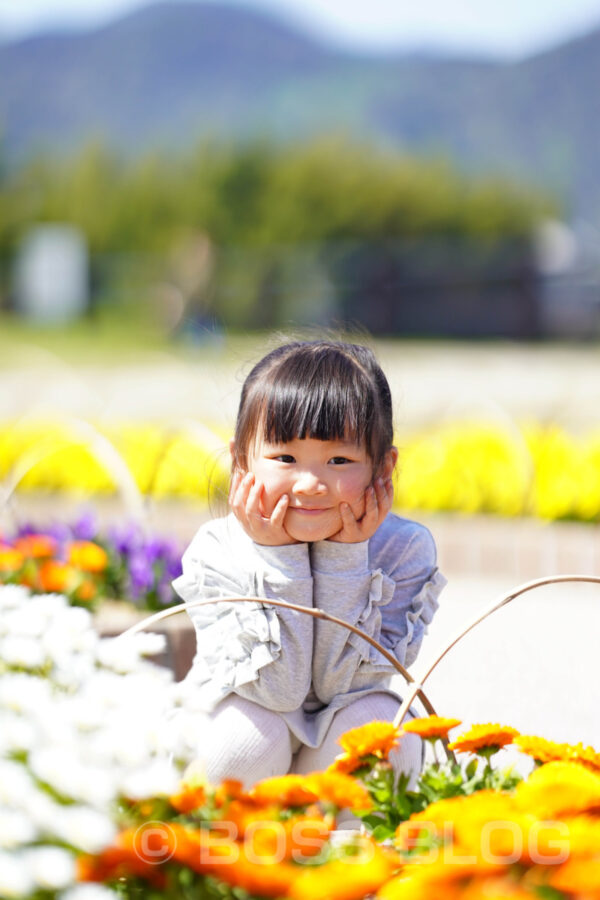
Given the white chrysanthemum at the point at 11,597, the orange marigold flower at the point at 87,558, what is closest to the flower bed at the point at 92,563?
the orange marigold flower at the point at 87,558

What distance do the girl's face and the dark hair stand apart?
0.02 m

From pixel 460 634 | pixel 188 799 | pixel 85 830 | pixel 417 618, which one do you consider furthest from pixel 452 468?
pixel 85 830

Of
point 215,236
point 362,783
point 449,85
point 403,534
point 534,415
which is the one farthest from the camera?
point 449,85

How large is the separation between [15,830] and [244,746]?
0.82 m

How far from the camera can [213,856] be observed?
1.03m

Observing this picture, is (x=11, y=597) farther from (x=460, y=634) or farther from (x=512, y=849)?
(x=512, y=849)

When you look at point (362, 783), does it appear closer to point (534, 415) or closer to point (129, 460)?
point (129, 460)

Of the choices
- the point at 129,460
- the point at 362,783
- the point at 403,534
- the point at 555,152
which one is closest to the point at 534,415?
the point at 129,460

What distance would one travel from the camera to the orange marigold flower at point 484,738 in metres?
1.37

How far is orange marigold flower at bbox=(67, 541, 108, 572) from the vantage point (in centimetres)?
282

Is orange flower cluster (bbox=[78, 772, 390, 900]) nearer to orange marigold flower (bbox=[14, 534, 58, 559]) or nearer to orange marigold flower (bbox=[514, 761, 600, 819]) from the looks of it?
orange marigold flower (bbox=[514, 761, 600, 819])

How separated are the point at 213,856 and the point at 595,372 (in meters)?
11.9

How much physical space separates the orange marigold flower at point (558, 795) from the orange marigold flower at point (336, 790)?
166mm

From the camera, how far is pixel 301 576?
1744 millimetres
